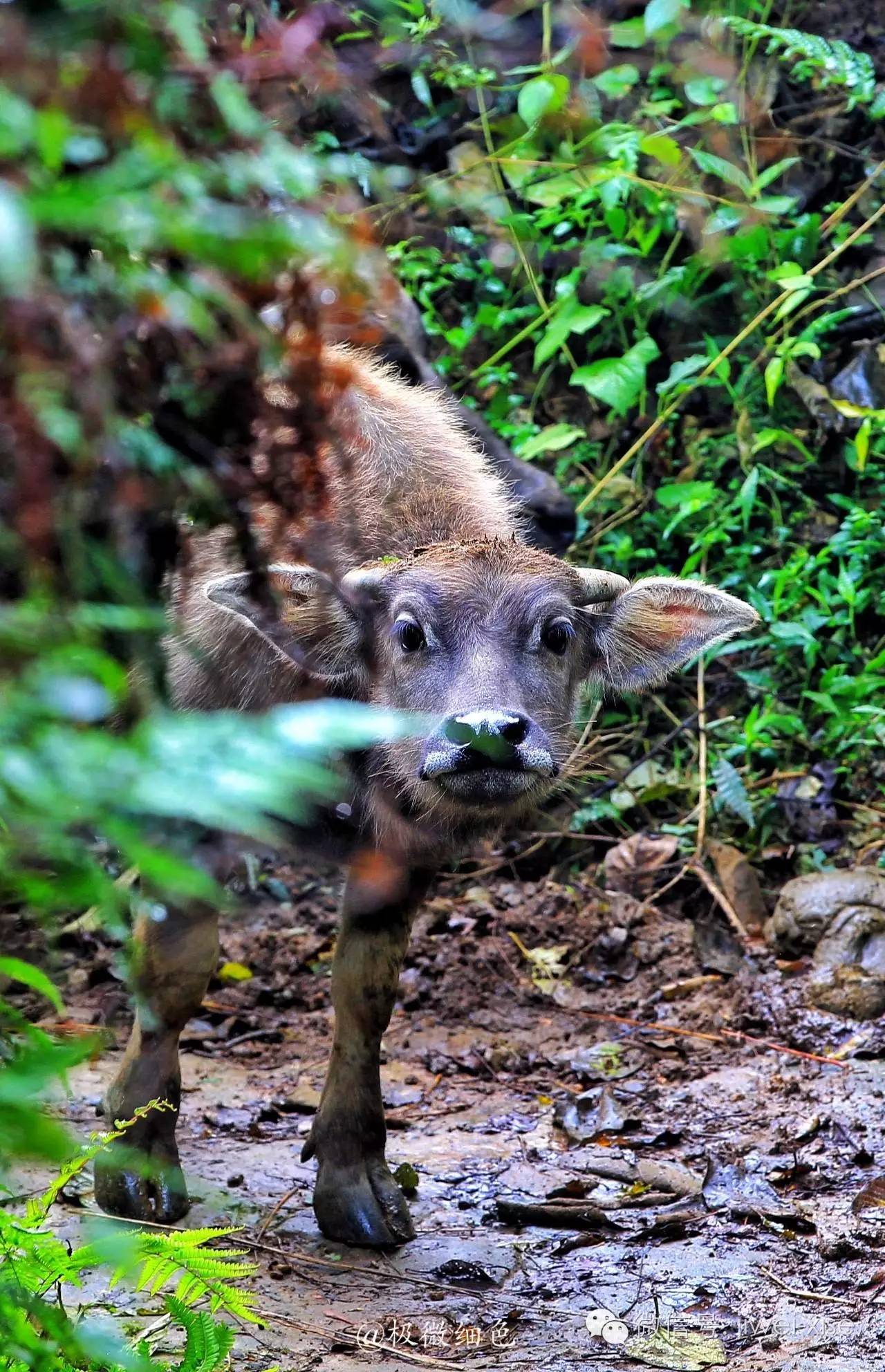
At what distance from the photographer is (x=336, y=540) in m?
4.44

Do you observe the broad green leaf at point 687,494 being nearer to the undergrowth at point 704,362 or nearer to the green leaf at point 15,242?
the undergrowth at point 704,362

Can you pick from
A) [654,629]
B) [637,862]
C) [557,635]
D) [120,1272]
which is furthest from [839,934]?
[120,1272]

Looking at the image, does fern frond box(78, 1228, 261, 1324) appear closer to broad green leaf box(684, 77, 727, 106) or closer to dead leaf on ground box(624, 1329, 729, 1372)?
dead leaf on ground box(624, 1329, 729, 1372)

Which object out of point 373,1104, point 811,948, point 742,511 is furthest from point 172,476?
point 742,511

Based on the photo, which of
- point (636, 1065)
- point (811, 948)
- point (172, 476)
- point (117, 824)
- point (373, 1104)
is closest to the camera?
point (117, 824)

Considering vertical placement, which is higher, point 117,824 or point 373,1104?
point 117,824

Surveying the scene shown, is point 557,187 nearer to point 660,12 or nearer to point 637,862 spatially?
point 660,12

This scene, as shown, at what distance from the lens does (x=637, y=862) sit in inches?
271

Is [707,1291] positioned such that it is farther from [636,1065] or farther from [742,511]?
[742,511]

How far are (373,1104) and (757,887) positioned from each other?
2779mm

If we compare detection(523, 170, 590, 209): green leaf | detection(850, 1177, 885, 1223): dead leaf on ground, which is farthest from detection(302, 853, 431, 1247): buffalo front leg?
detection(523, 170, 590, 209): green leaf

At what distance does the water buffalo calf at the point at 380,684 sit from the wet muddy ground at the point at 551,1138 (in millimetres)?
221

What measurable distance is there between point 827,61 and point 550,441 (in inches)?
85.1

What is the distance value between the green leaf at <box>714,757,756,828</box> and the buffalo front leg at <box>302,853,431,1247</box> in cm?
254
